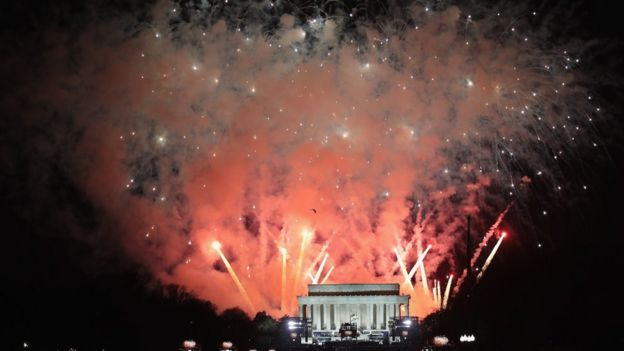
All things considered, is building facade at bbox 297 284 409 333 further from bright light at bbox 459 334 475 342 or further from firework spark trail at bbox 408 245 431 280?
bright light at bbox 459 334 475 342

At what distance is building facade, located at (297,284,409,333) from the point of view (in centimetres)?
5762

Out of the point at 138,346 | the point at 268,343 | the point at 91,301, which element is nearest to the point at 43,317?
the point at 91,301

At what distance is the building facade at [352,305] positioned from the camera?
57.6m

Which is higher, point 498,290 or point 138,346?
point 498,290

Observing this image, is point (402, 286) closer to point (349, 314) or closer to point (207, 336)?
point (349, 314)

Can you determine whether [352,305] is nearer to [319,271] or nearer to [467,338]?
[319,271]

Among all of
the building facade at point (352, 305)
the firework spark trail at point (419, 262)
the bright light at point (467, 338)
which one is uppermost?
the firework spark trail at point (419, 262)

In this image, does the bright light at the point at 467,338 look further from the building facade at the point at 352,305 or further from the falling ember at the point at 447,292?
the building facade at the point at 352,305

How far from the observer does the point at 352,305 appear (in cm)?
5841

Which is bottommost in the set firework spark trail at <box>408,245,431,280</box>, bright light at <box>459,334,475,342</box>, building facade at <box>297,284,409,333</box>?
bright light at <box>459,334,475,342</box>

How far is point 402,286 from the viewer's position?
6050 centimetres

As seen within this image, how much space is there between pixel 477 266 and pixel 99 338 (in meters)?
27.1

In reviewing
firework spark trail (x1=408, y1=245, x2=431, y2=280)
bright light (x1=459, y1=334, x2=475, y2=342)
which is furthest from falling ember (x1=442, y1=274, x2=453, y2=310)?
bright light (x1=459, y1=334, x2=475, y2=342)

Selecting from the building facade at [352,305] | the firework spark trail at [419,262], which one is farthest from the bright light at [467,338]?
the building facade at [352,305]
